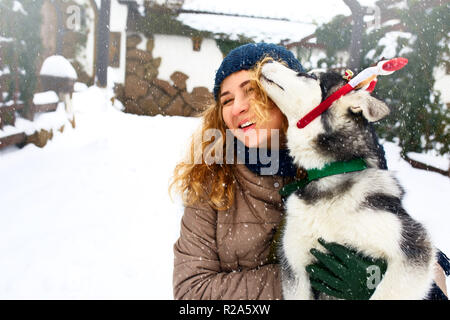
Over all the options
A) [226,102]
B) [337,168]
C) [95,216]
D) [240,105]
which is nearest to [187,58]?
[95,216]

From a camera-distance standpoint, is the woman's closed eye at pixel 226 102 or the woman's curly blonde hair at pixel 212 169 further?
the woman's closed eye at pixel 226 102

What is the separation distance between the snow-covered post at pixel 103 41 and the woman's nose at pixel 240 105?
26.4 feet

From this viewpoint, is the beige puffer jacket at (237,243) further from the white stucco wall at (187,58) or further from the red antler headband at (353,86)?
the white stucco wall at (187,58)

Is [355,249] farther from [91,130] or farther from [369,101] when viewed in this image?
[91,130]

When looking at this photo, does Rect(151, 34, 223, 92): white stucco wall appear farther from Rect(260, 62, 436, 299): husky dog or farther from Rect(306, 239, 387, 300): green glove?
Rect(306, 239, 387, 300): green glove

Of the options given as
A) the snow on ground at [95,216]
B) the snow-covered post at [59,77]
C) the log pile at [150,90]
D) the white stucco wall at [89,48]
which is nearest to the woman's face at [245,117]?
the snow on ground at [95,216]

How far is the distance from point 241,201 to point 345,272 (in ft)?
1.95

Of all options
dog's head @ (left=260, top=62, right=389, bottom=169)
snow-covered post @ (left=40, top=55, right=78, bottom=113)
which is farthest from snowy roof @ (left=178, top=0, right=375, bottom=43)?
dog's head @ (left=260, top=62, right=389, bottom=169)

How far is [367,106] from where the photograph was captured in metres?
1.36

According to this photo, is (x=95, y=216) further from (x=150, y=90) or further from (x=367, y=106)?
(x=150, y=90)

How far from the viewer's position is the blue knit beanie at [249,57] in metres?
Result: 1.68

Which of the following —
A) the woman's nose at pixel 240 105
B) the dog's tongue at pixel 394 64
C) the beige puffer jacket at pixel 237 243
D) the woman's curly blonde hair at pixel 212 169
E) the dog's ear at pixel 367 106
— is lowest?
the beige puffer jacket at pixel 237 243

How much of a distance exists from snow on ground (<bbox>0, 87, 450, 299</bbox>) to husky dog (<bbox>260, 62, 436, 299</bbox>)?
24 cm
